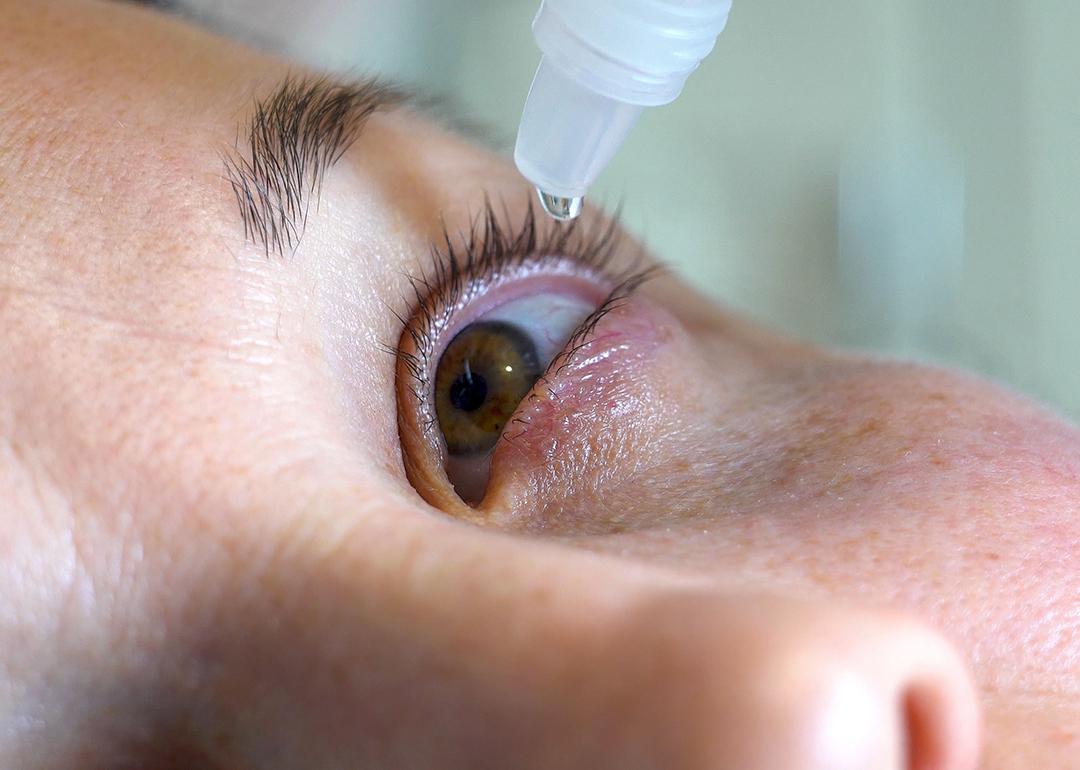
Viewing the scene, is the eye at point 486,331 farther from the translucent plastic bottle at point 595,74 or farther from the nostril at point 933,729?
the nostril at point 933,729

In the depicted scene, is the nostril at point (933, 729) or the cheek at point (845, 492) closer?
the nostril at point (933, 729)

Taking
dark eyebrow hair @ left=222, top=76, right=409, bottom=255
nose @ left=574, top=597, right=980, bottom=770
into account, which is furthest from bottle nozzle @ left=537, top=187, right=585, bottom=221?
nose @ left=574, top=597, right=980, bottom=770

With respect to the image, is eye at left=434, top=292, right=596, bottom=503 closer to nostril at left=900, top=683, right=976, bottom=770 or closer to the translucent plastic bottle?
the translucent plastic bottle

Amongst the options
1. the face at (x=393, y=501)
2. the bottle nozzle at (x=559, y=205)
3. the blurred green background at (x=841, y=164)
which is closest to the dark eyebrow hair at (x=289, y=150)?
the face at (x=393, y=501)

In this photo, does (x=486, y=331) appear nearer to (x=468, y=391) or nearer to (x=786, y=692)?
(x=468, y=391)

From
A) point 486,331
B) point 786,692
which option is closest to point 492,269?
point 486,331

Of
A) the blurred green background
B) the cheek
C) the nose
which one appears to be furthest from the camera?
the blurred green background

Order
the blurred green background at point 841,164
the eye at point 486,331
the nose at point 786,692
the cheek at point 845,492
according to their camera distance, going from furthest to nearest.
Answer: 1. the blurred green background at point 841,164
2. the eye at point 486,331
3. the cheek at point 845,492
4. the nose at point 786,692

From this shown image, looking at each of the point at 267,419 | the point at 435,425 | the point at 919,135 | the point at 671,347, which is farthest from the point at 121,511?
the point at 919,135
